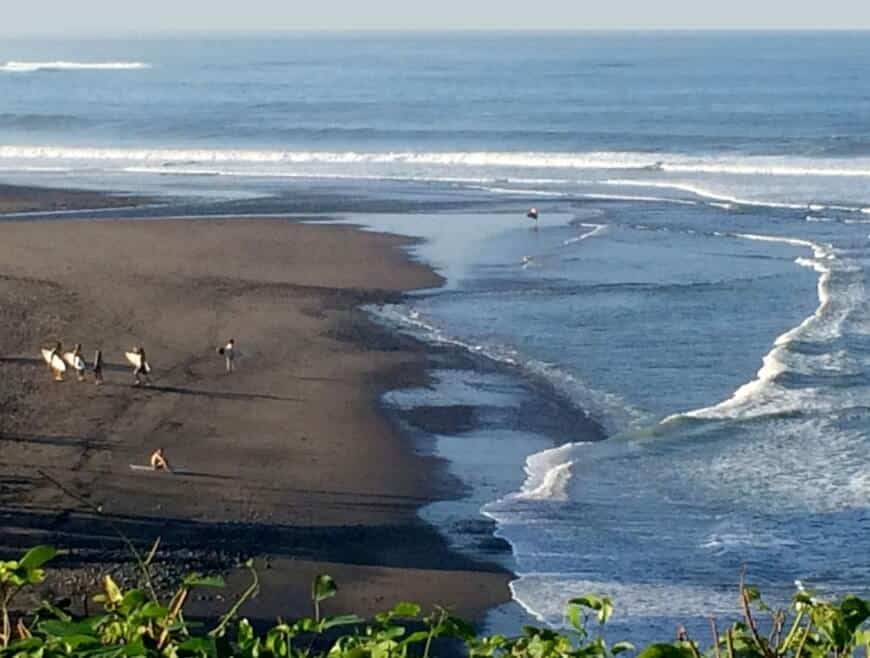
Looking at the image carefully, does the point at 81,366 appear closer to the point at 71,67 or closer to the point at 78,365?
the point at 78,365

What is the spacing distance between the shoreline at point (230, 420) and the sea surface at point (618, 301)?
0.64 metres

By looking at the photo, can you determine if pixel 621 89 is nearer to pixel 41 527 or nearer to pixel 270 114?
pixel 270 114

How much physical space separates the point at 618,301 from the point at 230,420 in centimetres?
973

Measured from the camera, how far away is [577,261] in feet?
101

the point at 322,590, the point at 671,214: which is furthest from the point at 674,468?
the point at 671,214

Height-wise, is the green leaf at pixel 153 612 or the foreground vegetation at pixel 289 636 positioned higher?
the green leaf at pixel 153 612

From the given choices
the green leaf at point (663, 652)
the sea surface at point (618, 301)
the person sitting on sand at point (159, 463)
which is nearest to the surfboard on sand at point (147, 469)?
the person sitting on sand at point (159, 463)

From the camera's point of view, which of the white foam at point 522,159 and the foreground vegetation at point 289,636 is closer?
the foreground vegetation at point 289,636

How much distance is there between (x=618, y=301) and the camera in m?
26.1

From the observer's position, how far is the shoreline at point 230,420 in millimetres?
13445

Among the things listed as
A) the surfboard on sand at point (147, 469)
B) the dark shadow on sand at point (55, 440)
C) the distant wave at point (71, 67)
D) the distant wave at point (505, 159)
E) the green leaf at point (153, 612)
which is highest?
the green leaf at point (153, 612)

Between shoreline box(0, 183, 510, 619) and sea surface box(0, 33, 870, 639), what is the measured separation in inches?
25.2

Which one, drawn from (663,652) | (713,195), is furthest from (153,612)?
(713,195)

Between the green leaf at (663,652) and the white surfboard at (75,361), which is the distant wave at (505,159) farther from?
the green leaf at (663,652)
